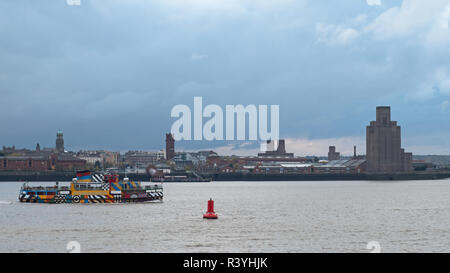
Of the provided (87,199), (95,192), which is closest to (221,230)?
(95,192)

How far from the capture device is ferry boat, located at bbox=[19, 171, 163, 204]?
81.6 metres

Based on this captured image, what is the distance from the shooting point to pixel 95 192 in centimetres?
8306

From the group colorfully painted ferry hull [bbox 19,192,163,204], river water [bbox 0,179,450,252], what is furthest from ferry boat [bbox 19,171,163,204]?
river water [bbox 0,179,450,252]

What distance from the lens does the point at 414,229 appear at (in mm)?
55281

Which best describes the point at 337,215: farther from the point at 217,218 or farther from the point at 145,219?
the point at 145,219

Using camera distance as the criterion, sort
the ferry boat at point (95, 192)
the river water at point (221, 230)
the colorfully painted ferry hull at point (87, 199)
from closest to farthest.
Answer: the river water at point (221, 230), the ferry boat at point (95, 192), the colorfully painted ferry hull at point (87, 199)

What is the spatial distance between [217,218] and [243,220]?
2.84 meters

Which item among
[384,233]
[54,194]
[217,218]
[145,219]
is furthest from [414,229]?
[54,194]

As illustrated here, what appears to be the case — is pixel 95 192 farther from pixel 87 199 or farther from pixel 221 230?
pixel 221 230

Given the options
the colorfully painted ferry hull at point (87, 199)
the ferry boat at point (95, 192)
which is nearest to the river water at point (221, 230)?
the ferry boat at point (95, 192)

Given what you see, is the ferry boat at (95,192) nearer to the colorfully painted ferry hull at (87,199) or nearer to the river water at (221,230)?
the colorfully painted ferry hull at (87,199)

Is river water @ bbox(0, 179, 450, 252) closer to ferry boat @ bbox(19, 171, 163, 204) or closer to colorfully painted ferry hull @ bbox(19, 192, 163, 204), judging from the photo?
ferry boat @ bbox(19, 171, 163, 204)

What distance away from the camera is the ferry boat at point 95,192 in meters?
81.6
